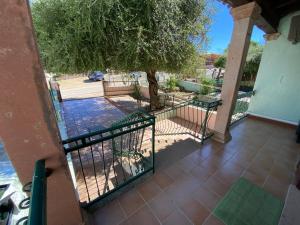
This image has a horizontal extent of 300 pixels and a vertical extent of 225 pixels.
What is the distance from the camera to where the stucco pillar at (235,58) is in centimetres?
243

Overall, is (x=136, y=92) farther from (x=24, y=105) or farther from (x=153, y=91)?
(x=24, y=105)

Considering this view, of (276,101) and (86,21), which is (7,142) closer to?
(86,21)

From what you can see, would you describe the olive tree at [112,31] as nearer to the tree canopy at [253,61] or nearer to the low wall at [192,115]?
the low wall at [192,115]

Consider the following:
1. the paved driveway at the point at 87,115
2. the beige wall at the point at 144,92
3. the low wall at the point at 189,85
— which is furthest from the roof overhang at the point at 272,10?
the low wall at the point at 189,85

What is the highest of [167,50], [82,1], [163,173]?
[82,1]

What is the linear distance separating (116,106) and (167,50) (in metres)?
4.54

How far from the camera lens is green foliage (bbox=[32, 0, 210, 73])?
3.58 m

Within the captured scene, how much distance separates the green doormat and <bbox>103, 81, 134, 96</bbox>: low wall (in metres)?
9.30

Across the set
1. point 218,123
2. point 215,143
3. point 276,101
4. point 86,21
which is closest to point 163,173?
point 215,143

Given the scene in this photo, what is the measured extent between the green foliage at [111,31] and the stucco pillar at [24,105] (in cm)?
317

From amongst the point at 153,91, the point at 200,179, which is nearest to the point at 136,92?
the point at 153,91

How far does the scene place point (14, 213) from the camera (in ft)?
3.77

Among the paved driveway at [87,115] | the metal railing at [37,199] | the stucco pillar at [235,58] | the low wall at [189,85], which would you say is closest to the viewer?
the metal railing at [37,199]

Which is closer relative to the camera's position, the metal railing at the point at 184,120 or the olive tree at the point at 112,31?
the olive tree at the point at 112,31
